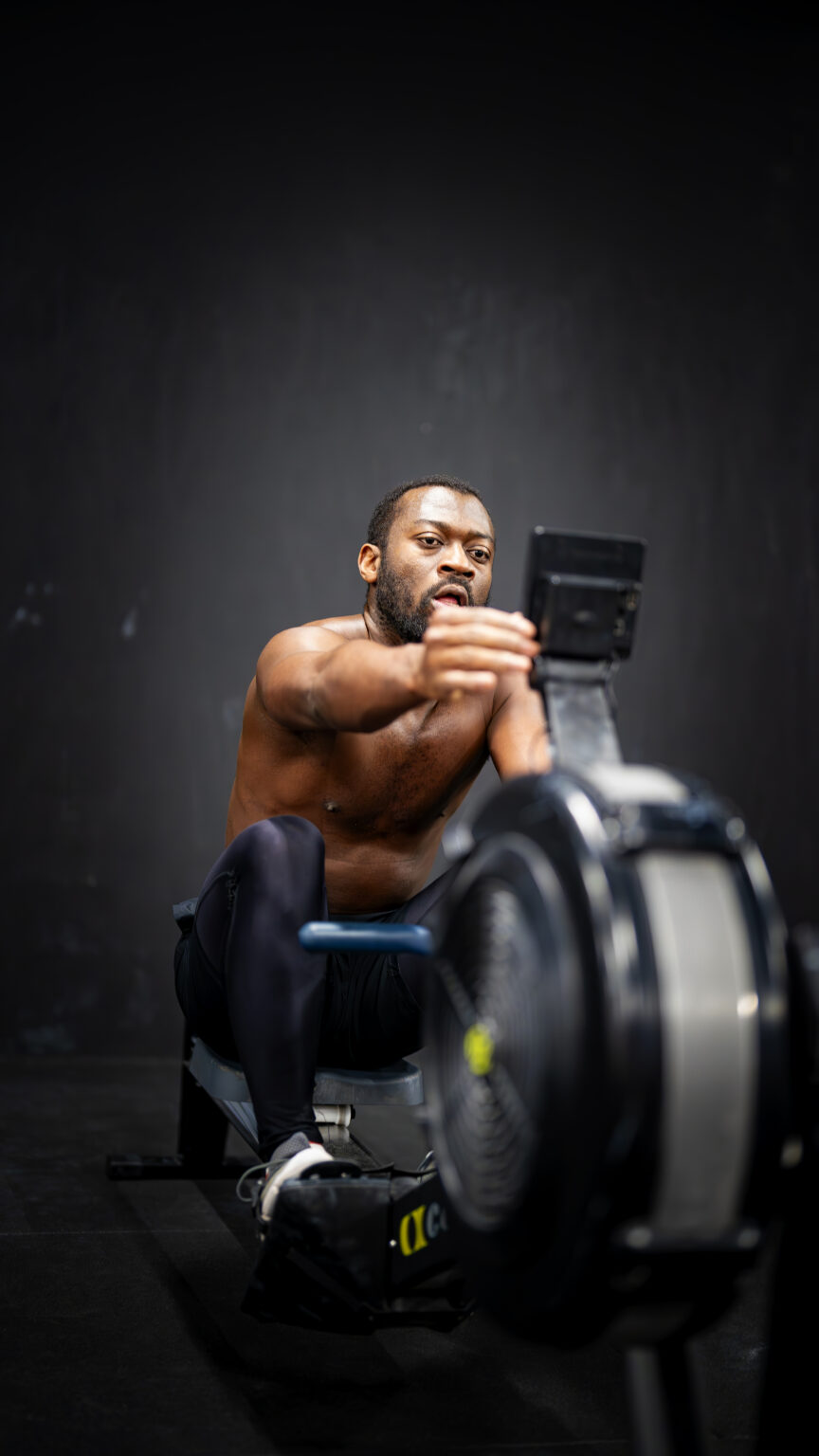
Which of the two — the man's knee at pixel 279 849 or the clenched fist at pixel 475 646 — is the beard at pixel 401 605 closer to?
the man's knee at pixel 279 849

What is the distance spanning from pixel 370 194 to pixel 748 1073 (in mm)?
3108

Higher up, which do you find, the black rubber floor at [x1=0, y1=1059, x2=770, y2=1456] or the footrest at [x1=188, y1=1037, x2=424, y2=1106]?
the footrest at [x1=188, y1=1037, x2=424, y2=1106]

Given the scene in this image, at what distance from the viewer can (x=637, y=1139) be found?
801 mm

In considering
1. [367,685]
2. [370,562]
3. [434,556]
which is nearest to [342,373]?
[370,562]

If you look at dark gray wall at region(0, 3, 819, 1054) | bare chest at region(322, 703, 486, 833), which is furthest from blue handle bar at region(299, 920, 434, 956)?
dark gray wall at region(0, 3, 819, 1054)

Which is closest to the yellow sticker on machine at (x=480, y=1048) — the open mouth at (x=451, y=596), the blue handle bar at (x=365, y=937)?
the blue handle bar at (x=365, y=937)

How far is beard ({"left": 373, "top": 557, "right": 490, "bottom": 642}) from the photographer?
186cm

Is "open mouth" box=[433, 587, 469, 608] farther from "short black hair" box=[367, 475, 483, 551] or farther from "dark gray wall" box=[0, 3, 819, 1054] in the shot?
"dark gray wall" box=[0, 3, 819, 1054]

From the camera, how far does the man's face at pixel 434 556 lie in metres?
1.86

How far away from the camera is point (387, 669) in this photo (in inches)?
47.7

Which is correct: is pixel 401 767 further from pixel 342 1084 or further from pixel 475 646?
pixel 475 646

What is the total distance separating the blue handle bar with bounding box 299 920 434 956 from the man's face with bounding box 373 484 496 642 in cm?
77

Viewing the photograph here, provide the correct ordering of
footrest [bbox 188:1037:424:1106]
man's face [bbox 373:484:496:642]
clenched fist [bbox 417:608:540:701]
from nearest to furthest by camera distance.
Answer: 1. clenched fist [bbox 417:608:540:701]
2. footrest [bbox 188:1037:424:1106]
3. man's face [bbox 373:484:496:642]

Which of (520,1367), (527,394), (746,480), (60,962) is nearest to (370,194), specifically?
(527,394)
